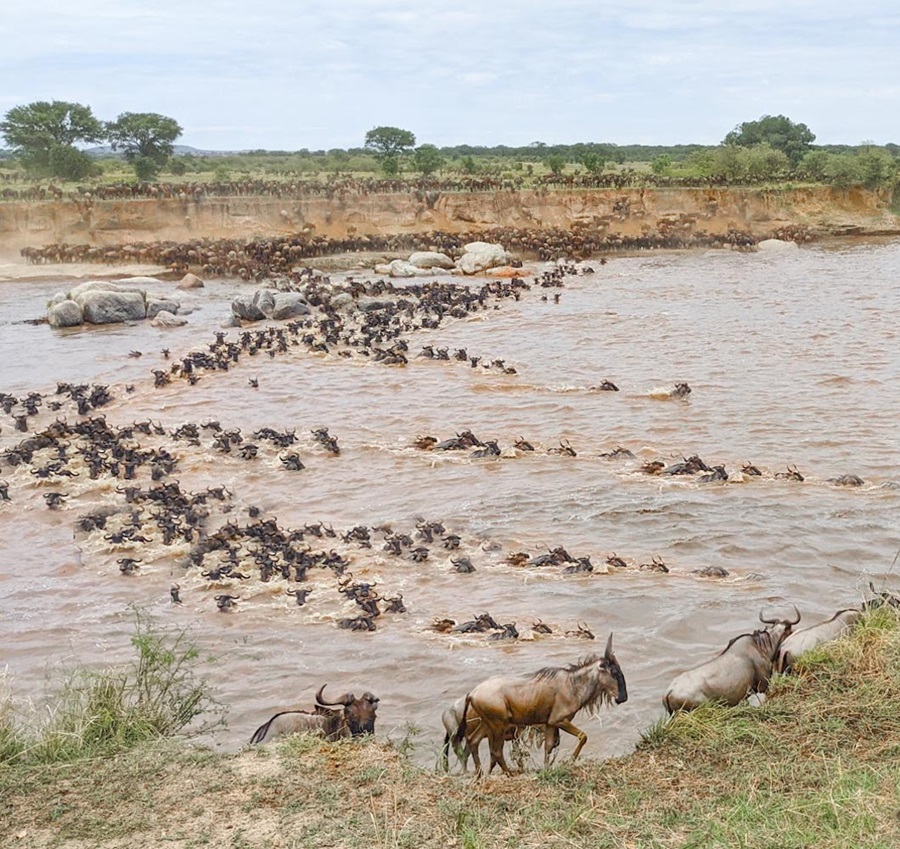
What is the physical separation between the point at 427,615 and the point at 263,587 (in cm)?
210

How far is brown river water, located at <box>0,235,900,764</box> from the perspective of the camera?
9820 millimetres

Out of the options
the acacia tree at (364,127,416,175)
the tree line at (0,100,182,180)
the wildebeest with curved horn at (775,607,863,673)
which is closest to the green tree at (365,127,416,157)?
the acacia tree at (364,127,416,175)

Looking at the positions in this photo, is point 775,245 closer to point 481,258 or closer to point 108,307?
point 481,258

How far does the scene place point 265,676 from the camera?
375 inches

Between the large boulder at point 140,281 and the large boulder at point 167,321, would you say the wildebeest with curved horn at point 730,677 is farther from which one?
the large boulder at point 140,281

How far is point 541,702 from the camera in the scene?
7469 mm

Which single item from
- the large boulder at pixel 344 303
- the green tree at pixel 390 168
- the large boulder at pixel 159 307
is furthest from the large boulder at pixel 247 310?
the green tree at pixel 390 168

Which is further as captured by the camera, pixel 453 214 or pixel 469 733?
pixel 453 214

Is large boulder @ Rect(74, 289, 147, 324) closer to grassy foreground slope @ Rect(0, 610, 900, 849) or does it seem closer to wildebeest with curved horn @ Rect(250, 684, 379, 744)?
wildebeest with curved horn @ Rect(250, 684, 379, 744)

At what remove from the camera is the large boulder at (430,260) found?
4122 cm

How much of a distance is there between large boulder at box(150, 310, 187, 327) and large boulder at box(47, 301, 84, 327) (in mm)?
2269

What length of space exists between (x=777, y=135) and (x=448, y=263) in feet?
166

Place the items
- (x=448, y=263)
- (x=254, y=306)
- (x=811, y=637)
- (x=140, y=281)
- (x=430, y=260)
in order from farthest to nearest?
(x=448, y=263)
(x=430, y=260)
(x=140, y=281)
(x=254, y=306)
(x=811, y=637)

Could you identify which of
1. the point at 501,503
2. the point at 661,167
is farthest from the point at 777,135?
the point at 501,503
